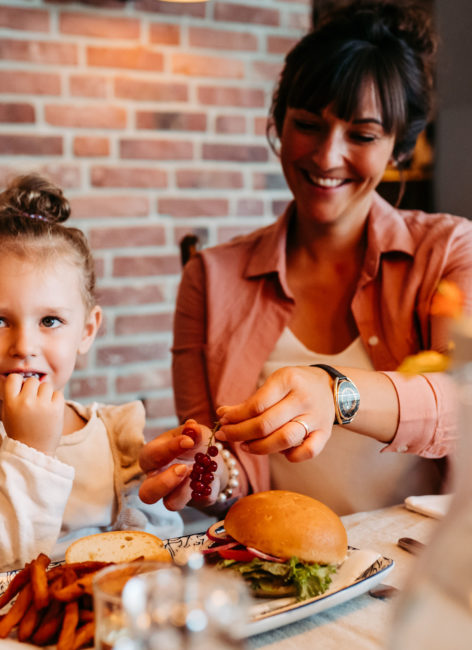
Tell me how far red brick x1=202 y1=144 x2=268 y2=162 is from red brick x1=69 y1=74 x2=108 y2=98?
1.30 ft

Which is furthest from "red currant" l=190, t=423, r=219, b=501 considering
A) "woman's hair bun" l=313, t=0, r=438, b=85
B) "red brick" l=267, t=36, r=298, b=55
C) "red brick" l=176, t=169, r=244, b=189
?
"red brick" l=267, t=36, r=298, b=55

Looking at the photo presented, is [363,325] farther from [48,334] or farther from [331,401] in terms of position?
[48,334]

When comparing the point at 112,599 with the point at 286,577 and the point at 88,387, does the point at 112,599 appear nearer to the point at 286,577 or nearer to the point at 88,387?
the point at 286,577

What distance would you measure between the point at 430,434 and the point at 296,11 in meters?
1.85

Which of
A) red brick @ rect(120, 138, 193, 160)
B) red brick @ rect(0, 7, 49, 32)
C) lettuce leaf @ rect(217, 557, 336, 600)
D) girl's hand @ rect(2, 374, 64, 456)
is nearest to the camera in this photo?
lettuce leaf @ rect(217, 557, 336, 600)

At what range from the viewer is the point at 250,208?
254cm

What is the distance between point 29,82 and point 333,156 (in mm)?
1144

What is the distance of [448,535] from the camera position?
1.60 feet

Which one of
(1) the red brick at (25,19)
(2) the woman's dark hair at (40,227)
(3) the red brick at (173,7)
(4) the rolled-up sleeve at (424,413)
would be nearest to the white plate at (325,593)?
(4) the rolled-up sleeve at (424,413)

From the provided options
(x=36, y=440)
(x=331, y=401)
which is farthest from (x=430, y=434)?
(x=36, y=440)

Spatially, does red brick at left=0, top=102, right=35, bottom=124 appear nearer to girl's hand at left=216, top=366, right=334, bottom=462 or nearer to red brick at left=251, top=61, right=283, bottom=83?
red brick at left=251, top=61, right=283, bottom=83

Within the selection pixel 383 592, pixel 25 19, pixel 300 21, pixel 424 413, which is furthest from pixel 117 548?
pixel 300 21

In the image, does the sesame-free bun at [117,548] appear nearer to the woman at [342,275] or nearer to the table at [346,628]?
the table at [346,628]

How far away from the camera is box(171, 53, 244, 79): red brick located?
2.37 m
